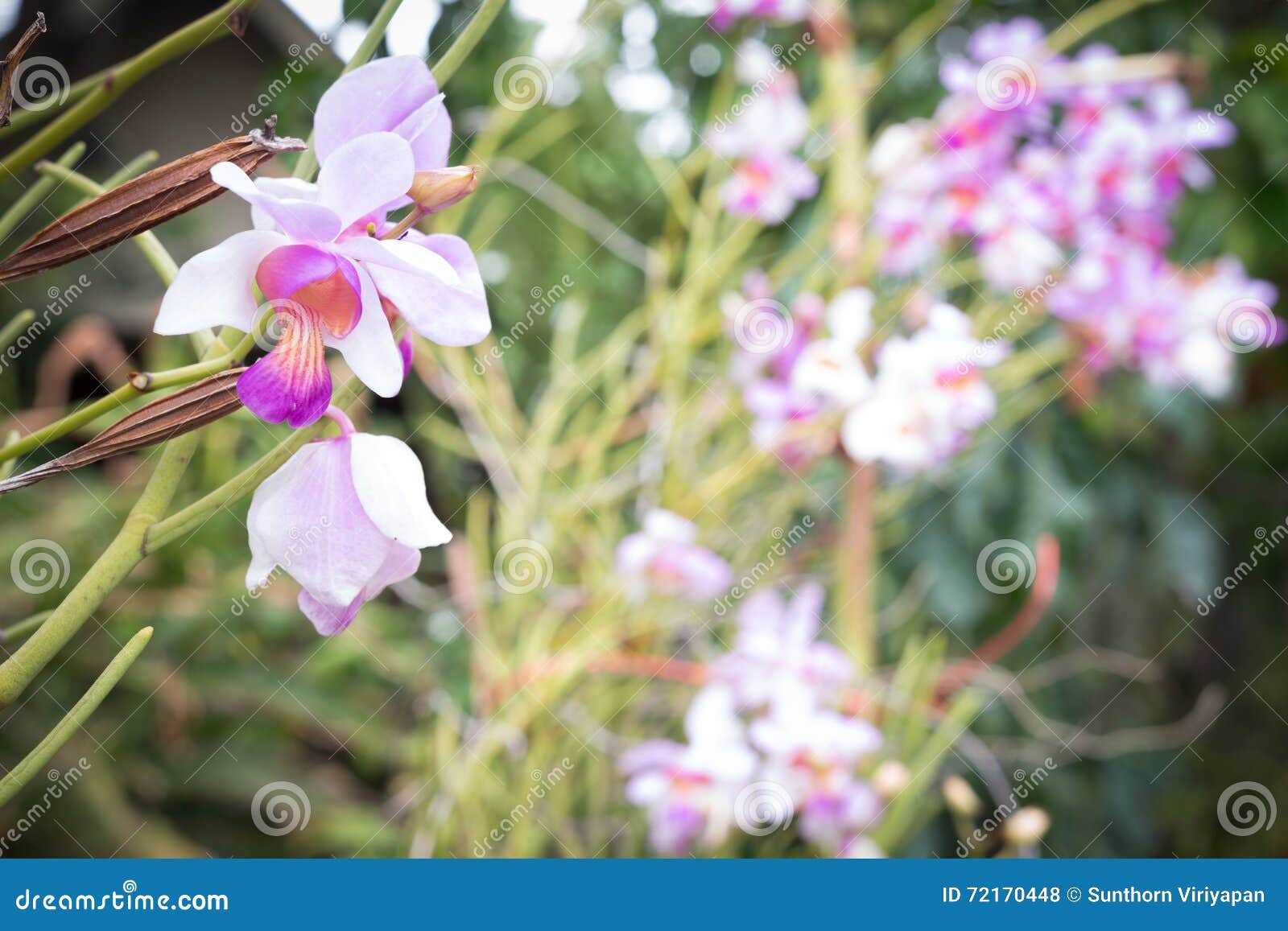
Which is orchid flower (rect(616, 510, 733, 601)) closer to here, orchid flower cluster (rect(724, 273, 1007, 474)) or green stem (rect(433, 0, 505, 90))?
orchid flower cluster (rect(724, 273, 1007, 474))

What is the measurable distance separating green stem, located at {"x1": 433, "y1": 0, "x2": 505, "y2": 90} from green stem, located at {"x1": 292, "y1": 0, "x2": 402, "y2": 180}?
0.01 metres

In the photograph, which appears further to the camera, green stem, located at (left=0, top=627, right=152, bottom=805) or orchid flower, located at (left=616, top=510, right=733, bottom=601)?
orchid flower, located at (left=616, top=510, right=733, bottom=601)

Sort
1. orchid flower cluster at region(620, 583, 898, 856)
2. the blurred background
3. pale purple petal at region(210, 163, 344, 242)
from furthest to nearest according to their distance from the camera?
the blurred background
orchid flower cluster at region(620, 583, 898, 856)
pale purple petal at region(210, 163, 344, 242)

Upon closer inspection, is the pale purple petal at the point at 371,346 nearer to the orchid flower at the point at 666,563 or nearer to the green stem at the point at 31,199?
the green stem at the point at 31,199

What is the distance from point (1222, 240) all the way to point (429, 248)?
118 cm

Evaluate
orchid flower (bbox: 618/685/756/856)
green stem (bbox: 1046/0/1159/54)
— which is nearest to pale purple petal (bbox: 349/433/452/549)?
orchid flower (bbox: 618/685/756/856)

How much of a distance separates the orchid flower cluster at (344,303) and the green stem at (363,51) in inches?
0.6

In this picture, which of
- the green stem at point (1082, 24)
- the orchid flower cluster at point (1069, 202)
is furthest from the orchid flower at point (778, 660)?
the green stem at point (1082, 24)

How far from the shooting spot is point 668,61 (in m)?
1.12

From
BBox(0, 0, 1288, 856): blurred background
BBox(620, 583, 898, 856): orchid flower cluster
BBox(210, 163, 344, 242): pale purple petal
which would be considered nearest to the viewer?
BBox(210, 163, 344, 242): pale purple petal

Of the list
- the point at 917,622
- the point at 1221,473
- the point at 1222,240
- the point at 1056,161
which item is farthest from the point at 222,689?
the point at 1221,473

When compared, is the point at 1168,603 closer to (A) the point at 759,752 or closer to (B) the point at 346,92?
(A) the point at 759,752

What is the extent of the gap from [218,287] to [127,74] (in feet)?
0.21

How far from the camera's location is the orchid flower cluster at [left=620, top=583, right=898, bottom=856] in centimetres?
68
